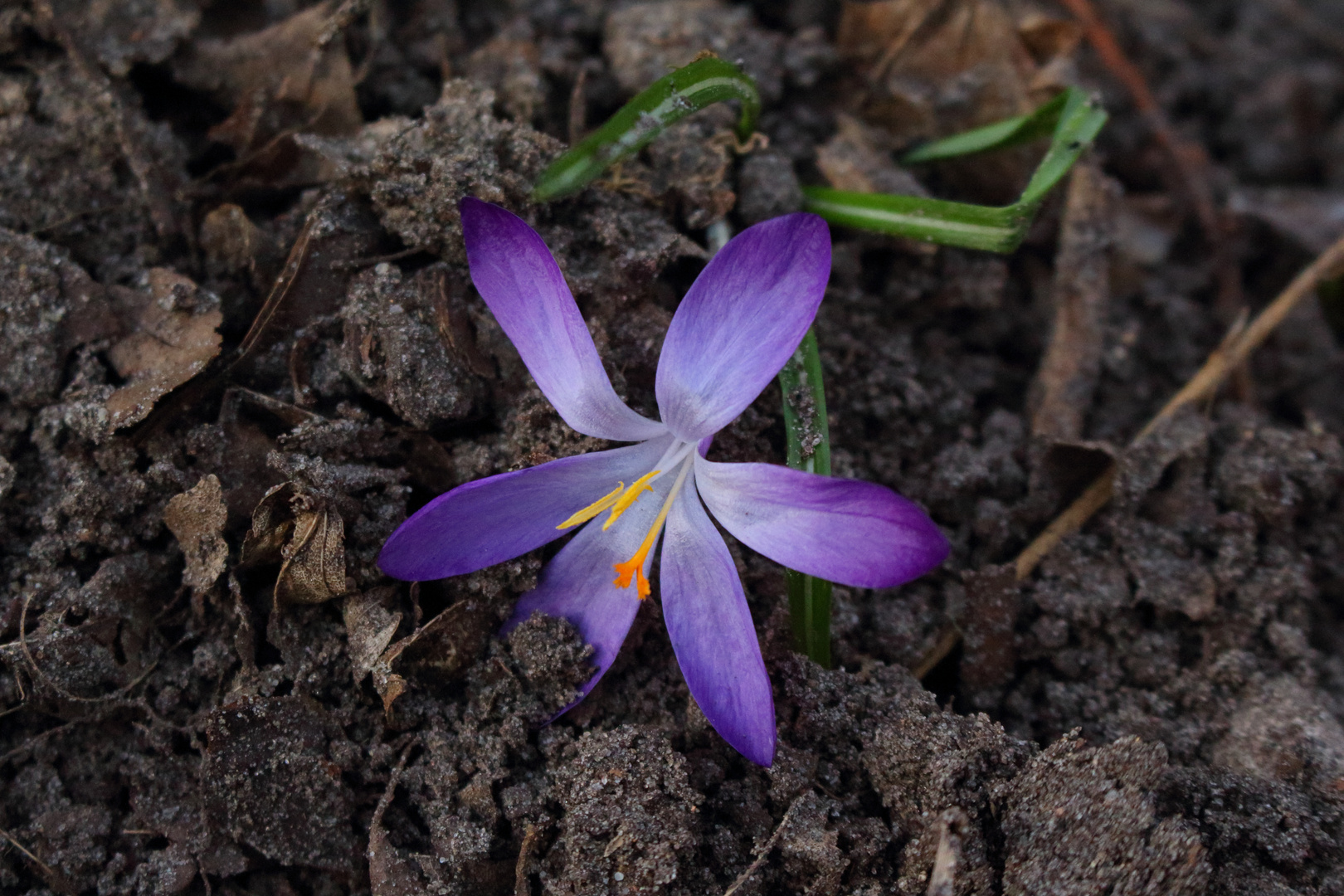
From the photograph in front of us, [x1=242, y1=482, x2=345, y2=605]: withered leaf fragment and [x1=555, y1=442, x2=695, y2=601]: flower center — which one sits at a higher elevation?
[x1=242, y1=482, x2=345, y2=605]: withered leaf fragment

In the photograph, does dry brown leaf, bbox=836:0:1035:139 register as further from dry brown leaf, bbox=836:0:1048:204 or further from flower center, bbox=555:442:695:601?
flower center, bbox=555:442:695:601

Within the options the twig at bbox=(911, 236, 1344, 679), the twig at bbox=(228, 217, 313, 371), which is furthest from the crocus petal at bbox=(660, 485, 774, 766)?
the twig at bbox=(228, 217, 313, 371)

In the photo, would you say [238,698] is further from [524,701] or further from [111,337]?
[111,337]

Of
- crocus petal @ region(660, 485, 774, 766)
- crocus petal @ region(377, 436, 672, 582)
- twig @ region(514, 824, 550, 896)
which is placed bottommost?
twig @ region(514, 824, 550, 896)

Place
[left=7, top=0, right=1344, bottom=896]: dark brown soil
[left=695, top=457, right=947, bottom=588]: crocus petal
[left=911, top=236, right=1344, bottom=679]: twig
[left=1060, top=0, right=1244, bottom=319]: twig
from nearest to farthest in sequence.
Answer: [left=695, top=457, right=947, bottom=588]: crocus petal → [left=7, top=0, right=1344, bottom=896]: dark brown soil → [left=911, top=236, right=1344, bottom=679]: twig → [left=1060, top=0, right=1244, bottom=319]: twig

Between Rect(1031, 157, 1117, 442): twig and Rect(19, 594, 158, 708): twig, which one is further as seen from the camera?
Rect(1031, 157, 1117, 442): twig

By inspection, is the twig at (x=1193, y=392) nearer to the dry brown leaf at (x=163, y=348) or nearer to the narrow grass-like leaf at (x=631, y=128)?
the narrow grass-like leaf at (x=631, y=128)

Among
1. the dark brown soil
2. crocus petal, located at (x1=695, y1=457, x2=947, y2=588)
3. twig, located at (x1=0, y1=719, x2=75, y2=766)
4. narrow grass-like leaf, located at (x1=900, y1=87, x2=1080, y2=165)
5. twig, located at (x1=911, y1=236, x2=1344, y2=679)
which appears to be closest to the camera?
crocus petal, located at (x1=695, y1=457, x2=947, y2=588)
